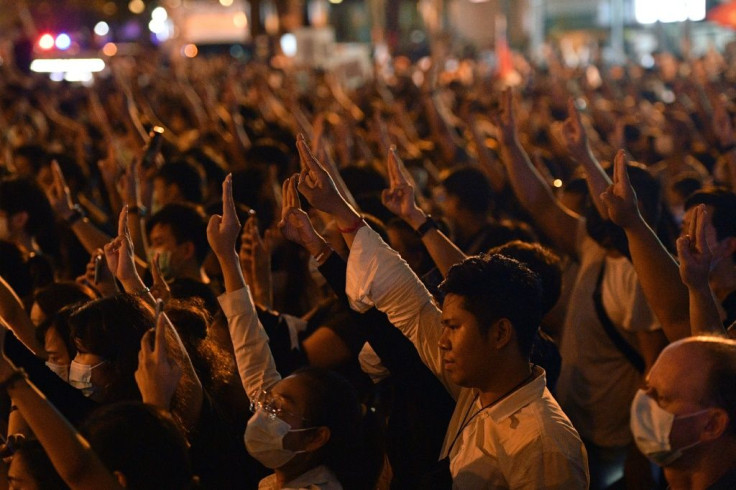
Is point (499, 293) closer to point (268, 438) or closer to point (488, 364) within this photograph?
point (488, 364)

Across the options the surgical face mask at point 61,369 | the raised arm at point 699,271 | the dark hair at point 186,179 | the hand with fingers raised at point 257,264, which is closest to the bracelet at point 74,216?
the hand with fingers raised at point 257,264

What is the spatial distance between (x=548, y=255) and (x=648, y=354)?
2.35 feet

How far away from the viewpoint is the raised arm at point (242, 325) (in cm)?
363

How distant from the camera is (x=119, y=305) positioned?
3.47m

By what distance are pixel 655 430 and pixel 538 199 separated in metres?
3.16

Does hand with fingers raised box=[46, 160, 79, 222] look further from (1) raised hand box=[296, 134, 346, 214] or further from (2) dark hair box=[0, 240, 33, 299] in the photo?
(1) raised hand box=[296, 134, 346, 214]

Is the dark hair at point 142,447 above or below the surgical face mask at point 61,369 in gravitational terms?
above

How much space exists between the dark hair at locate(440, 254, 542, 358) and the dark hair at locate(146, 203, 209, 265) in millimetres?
2371

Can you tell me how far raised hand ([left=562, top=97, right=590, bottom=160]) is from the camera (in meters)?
4.91

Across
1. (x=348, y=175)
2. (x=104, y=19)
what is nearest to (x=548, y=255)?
(x=348, y=175)

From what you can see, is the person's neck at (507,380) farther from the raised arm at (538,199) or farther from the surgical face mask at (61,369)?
the raised arm at (538,199)

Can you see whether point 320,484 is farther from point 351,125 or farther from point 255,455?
point 351,125

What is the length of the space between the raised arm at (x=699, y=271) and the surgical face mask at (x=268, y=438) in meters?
1.29

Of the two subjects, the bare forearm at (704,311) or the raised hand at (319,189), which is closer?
the bare forearm at (704,311)
